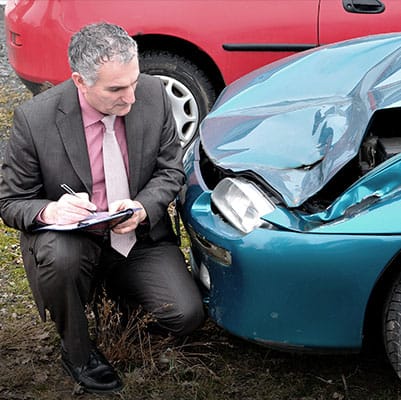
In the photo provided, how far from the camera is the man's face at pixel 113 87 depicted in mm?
2902

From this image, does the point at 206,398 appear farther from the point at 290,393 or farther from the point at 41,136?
the point at 41,136

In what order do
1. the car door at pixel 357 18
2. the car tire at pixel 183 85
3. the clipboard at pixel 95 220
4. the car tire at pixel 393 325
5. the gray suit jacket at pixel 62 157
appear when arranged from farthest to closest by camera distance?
the car tire at pixel 183 85
the car door at pixel 357 18
the gray suit jacket at pixel 62 157
the clipboard at pixel 95 220
the car tire at pixel 393 325

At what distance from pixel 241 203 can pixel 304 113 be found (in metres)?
0.53

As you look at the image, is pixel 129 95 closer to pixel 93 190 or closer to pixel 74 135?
pixel 74 135

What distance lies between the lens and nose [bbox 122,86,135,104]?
9.67 ft

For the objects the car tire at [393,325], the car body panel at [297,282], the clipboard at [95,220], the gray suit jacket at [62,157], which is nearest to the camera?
the car body panel at [297,282]

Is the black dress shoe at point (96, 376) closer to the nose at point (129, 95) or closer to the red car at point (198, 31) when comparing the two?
the nose at point (129, 95)

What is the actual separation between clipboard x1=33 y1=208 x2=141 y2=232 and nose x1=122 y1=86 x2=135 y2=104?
0.36 metres

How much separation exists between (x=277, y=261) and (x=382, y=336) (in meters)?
0.51

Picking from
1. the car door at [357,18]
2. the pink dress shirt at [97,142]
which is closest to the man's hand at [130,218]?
the pink dress shirt at [97,142]

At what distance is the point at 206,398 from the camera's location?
10.1 feet

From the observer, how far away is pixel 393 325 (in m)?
2.82

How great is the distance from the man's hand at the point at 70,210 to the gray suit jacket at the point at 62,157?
0.22 ft

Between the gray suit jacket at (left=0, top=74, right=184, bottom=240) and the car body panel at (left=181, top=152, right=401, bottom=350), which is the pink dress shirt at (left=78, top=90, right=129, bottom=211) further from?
the car body panel at (left=181, top=152, right=401, bottom=350)
